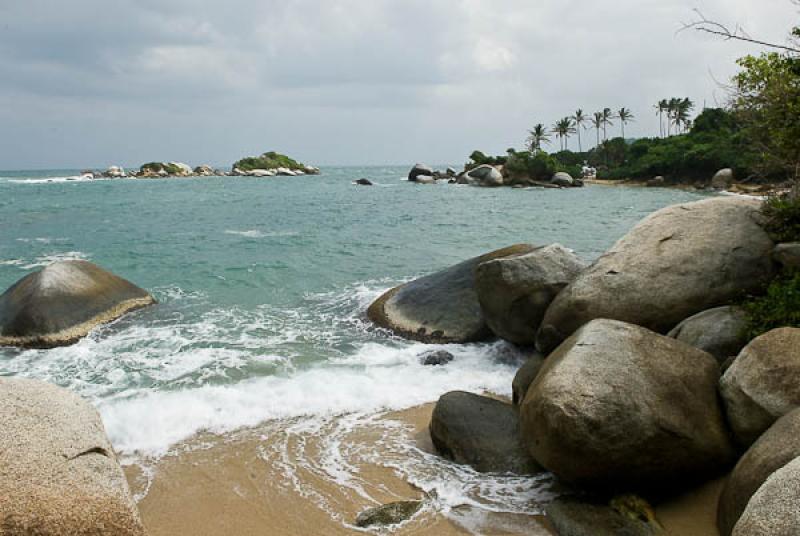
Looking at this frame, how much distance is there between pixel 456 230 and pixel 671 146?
151ft

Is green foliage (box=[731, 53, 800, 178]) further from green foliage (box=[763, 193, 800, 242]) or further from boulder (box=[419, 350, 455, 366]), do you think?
boulder (box=[419, 350, 455, 366])

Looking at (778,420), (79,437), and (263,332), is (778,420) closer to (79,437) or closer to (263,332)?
(79,437)

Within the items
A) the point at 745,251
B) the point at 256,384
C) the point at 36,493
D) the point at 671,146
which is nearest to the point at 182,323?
the point at 256,384

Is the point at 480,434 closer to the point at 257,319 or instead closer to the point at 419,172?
the point at 257,319

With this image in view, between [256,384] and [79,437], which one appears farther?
[256,384]

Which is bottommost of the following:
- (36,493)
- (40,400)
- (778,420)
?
(778,420)

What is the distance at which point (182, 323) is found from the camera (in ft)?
42.7

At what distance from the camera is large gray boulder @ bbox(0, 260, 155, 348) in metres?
11.7

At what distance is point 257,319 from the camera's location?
1330 cm

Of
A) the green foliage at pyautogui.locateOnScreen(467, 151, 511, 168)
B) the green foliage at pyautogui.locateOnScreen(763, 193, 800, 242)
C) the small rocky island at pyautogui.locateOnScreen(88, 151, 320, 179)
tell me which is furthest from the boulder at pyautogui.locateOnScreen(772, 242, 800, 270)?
the small rocky island at pyautogui.locateOnScreen(88, 151, 320, 179)

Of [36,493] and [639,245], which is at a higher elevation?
[639,245]

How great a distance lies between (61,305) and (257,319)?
12.9 ft

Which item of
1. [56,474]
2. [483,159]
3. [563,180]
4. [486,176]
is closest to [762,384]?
[56,474]

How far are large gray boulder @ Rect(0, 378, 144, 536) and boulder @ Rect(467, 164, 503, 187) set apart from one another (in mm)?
63310
